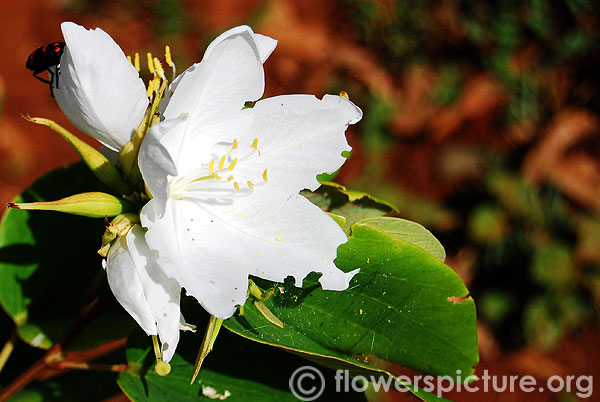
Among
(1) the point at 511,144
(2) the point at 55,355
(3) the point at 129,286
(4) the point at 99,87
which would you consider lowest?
(2) the point at 55,355

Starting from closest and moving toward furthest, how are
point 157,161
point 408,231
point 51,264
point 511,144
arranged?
point 157,161
point 408,231
point 51,264
point 511,144

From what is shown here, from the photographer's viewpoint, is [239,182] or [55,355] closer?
[239,182]

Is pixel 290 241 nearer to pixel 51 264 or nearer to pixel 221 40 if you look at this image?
pixel 221 40

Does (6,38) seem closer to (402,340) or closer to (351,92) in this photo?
(351,92)

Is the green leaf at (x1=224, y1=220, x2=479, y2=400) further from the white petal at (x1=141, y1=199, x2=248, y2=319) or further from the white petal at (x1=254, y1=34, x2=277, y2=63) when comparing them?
the white petal at (x1=254, y1=34, x2=277, y2=63)

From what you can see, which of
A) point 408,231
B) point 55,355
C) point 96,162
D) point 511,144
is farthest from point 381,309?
point 511,144

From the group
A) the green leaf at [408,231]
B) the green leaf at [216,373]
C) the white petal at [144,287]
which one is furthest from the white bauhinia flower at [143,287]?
the green leaf at [408,231]
